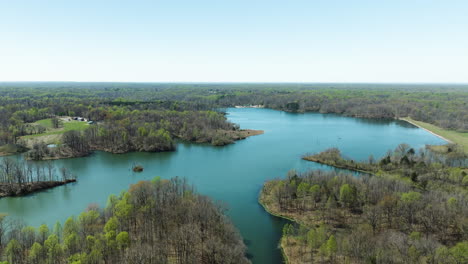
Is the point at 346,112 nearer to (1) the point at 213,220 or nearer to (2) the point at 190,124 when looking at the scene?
(2) the point at 190,124

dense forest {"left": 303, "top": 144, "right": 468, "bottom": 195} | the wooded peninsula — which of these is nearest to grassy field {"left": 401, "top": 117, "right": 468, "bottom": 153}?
dense forest {"left": 303, "top": 144, "right": 468, "bottom": 195}

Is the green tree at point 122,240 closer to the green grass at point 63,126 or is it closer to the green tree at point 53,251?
the green tree at point 53,251

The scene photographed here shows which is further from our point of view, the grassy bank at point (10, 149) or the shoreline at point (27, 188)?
the grassy bank at point (10, 149)

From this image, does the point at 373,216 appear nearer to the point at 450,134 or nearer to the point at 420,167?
the point at 420,167

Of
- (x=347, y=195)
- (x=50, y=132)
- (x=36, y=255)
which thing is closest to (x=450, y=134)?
(x=347, y=195)

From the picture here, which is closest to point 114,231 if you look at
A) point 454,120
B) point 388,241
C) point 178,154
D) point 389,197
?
point 388,241

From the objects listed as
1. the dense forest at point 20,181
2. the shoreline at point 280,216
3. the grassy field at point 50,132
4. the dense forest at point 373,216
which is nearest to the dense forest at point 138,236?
the shoreline at point 280,216
